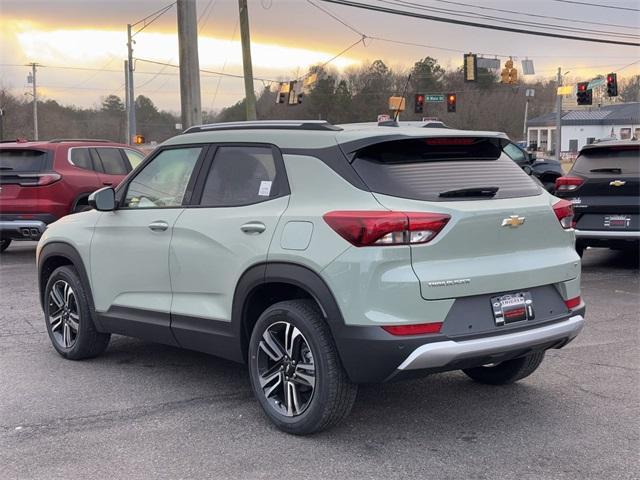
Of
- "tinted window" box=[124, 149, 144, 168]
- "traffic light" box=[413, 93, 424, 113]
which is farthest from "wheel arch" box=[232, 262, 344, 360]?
"traffic light" box=[413, 93, 424, 113]

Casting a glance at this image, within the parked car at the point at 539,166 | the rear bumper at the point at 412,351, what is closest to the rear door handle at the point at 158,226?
the rear bumper at the point at 412,351

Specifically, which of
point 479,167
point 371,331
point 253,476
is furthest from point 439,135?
point 253,476

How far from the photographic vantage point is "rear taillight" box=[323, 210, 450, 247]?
3754mm

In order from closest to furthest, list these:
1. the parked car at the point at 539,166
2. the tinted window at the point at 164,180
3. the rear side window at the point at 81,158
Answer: the tinted window at the point at 164,180
the rear side window at the point at 81,158
the parked car at the point at 539,166

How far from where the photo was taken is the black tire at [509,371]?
4926 millimetres

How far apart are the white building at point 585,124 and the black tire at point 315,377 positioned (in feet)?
289

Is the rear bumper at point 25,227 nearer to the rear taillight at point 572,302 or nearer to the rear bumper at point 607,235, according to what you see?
the rear bumper at point 607,235

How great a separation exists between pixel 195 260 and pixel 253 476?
1.54m

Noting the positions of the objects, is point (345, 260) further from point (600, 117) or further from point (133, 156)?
point (600, 117)

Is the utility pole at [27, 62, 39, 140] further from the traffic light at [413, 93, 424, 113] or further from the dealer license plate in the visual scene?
→ the dealer license plate

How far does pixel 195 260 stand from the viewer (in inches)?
185

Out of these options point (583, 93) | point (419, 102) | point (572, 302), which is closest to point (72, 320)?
point (572, 302)

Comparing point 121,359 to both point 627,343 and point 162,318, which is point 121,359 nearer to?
point 162,318

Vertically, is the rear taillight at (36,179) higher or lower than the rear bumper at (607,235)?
higher
